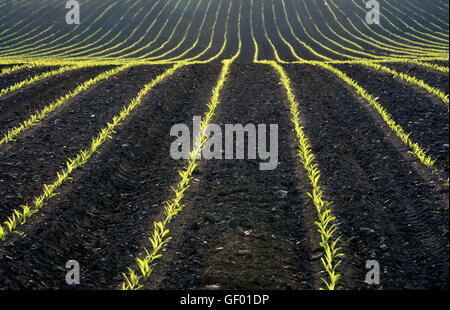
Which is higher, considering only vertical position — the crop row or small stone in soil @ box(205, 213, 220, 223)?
the crop row

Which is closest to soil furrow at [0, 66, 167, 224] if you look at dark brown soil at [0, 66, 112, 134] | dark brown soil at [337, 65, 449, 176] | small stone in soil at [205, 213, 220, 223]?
dark brown soil at [0, 66, 112, 134]

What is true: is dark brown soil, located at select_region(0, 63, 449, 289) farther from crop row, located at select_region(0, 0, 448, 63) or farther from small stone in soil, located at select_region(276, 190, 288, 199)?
crop row, located at select_region(0, 0, 448, 63)

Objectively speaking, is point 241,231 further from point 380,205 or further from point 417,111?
point 417,111

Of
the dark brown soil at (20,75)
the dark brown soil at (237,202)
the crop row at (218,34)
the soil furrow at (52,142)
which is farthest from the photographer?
the crop row at (218,34)

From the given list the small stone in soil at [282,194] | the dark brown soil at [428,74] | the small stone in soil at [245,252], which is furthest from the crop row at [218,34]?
the small stone in soil at [245,252]

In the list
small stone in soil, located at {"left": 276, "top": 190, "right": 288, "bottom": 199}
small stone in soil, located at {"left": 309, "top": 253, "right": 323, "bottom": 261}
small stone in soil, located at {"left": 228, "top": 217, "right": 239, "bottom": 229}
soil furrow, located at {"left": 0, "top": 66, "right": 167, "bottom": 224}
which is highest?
soil furrow, located at {"left": 0, "top": 66, "right": 167, "bottom": 224}

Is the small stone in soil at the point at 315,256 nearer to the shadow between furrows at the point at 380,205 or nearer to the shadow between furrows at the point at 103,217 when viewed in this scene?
the shadow between furrows at the point at 380,205

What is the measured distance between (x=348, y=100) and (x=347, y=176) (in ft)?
14.9

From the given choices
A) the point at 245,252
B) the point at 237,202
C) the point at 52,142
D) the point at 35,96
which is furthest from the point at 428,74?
the point at 35,96

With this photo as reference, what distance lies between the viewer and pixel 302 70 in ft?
54.9

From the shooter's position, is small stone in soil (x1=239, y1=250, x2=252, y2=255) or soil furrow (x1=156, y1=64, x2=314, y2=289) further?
small stone in soil (x1=239, y1=250, x2=252, y2=255)

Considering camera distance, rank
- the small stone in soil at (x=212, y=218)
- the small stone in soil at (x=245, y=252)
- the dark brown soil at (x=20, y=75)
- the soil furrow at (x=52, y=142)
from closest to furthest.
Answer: the small stone in soil at (x=245, y=252)
the small stone in soil at (x=212, y=218)
the soil furrow at (x=52, y=142)
the dark brown soil at (x=20, y=75)

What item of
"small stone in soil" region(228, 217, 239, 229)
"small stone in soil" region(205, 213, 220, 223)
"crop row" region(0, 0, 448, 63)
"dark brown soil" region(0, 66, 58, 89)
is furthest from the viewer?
"crop row" region(0, 0, 448, 63)

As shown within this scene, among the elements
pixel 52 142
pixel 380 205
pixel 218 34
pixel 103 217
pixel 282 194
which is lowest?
pixel 103 217
